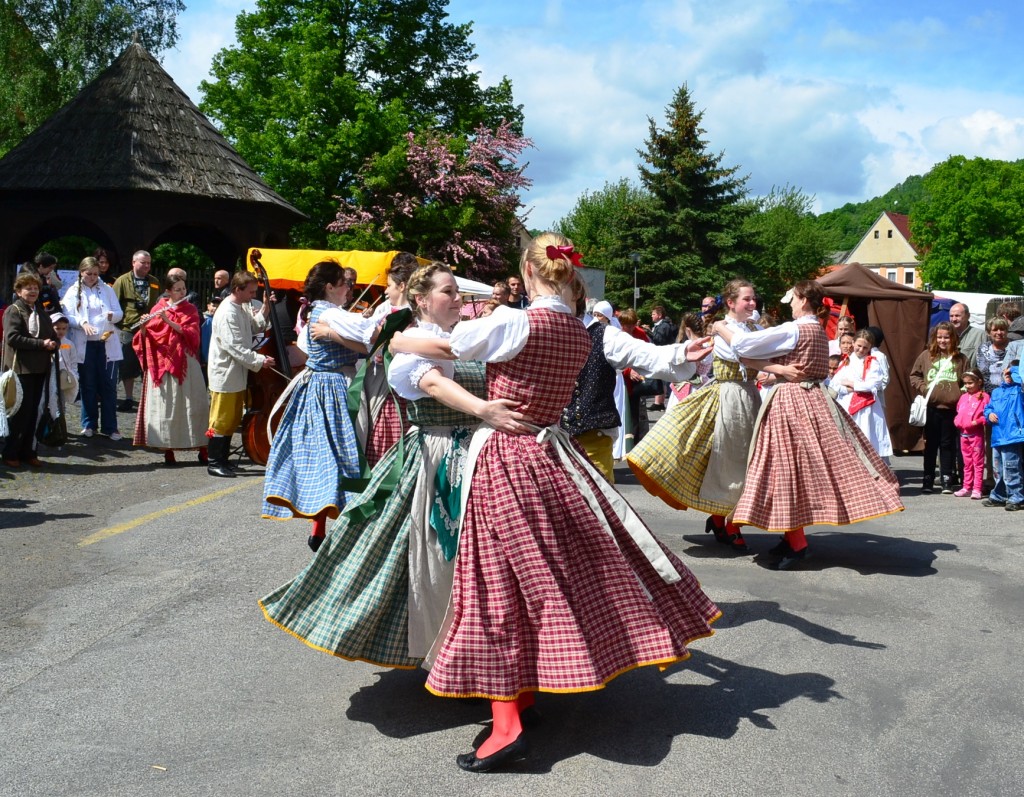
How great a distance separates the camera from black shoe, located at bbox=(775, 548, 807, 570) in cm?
718

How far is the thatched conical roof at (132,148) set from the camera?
64.2ft

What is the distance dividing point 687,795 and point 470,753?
78 centimetres

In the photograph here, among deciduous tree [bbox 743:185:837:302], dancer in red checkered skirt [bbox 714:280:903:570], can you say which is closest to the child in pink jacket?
dancer in red checkered skirt [bbox 714:280:903:570]

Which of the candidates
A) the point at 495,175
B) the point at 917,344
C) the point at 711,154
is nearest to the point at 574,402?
the point at 917,344

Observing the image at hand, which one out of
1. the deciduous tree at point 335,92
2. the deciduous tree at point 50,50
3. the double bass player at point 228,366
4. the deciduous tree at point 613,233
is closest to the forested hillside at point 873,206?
the deciduous tree at point 613,233

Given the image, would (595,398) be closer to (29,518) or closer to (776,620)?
(776,620)

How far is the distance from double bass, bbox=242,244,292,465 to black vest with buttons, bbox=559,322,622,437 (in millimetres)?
4182

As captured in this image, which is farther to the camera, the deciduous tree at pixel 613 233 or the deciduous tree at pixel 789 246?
the deciduous tree at pixel 789 246

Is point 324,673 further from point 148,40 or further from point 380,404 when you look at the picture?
point 148,40

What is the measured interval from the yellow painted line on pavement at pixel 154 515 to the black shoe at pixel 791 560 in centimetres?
459

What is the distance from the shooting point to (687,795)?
3.65m

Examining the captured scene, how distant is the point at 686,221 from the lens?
1807 inches

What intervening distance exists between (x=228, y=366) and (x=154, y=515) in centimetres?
248

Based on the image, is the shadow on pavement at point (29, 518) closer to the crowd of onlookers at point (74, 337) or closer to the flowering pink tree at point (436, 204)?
the crowd of onlookers at point (74, 337)
